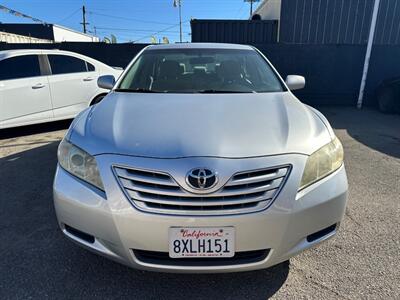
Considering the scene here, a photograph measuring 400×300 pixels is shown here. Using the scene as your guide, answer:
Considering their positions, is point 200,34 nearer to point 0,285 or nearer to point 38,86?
point 38,86

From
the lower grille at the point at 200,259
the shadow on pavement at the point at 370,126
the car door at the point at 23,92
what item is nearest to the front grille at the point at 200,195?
the lower grille at the point at 200,259

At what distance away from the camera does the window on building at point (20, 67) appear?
5.27 meters

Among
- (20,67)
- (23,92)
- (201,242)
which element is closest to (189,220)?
(201,242)

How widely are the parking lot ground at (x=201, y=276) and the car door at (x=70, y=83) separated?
266cm

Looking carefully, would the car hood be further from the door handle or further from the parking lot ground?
the door handle

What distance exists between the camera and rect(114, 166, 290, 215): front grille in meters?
1.66

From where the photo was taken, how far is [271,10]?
1155 centimetres

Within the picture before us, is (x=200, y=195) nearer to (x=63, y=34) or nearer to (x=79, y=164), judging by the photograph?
(x=79, y=164)

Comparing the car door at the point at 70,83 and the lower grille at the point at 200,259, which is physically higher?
the car door at the point at 70,83

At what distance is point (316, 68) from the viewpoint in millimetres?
8719

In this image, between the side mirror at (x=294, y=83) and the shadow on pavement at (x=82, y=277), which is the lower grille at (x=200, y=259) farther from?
the side mirror at (x=294, y=83)

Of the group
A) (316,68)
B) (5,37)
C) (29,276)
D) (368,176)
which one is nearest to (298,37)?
(316,68)

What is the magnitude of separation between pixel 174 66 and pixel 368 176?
264 cm

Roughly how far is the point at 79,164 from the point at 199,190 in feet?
2.43
